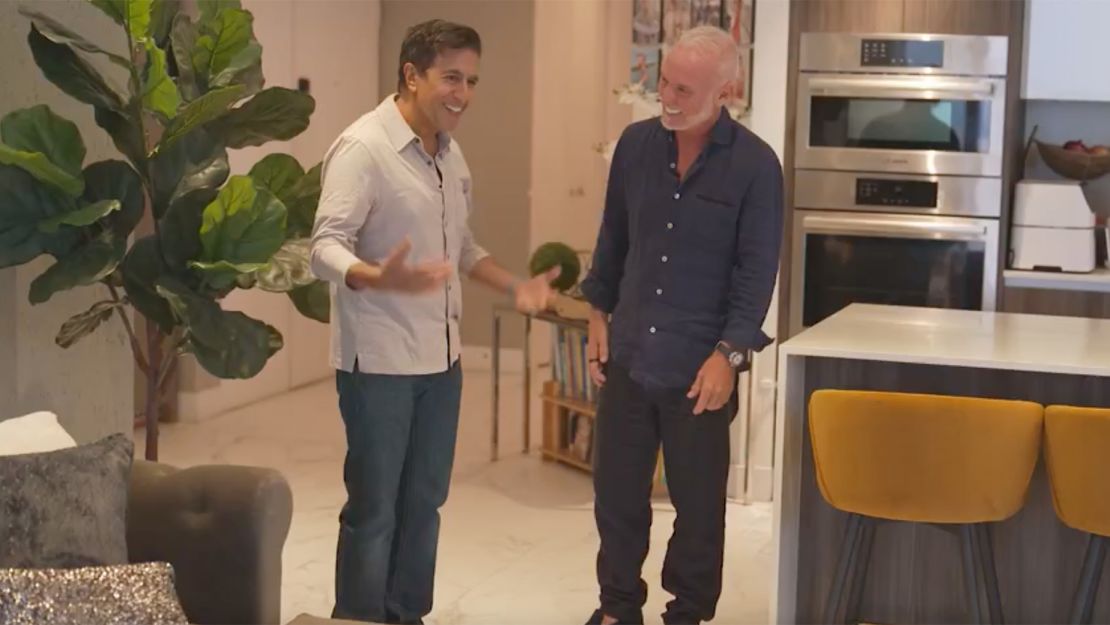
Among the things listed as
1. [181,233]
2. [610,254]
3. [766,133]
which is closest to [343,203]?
[181,233]

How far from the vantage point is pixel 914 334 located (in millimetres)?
3816

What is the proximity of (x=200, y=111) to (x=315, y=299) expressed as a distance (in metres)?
0.57

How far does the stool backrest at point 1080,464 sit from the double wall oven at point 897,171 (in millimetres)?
2137

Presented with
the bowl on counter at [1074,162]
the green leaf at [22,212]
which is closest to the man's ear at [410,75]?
the green leaf at [22,212]

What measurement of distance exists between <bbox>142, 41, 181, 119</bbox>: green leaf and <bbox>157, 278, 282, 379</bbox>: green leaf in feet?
1.21

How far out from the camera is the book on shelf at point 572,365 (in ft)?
19.2

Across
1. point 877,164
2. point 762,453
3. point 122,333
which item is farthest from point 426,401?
point 877,164

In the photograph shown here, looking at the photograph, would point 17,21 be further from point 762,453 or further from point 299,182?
point 762,453

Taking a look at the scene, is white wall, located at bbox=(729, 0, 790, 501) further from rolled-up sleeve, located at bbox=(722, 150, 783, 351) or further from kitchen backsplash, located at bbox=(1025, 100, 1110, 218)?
rolled-up sleeve, located at bbox=(722, 150, 783, 351)

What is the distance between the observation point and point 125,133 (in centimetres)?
344

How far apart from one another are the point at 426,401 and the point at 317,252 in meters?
0.49

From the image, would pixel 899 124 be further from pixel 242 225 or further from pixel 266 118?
pixel 242 225

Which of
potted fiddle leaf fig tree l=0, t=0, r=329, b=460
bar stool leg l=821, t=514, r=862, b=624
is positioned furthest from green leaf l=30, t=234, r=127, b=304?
bar stool leg l=821, t=514, r=862, b=624

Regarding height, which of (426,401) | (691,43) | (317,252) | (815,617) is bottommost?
(815,617)
